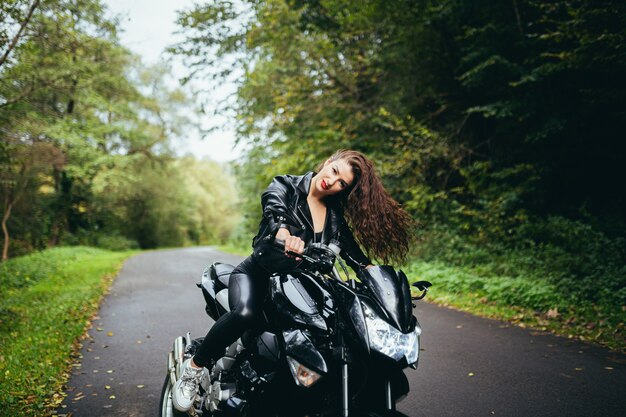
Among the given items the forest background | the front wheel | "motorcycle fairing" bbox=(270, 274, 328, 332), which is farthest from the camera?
the forest background

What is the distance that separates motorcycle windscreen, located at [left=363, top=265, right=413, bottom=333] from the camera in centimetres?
184

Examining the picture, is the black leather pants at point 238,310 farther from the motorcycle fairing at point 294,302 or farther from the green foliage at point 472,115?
the green foliage at point 472,115

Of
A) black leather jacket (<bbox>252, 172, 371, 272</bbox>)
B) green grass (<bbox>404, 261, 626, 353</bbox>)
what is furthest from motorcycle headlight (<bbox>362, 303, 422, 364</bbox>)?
green grass (<bbox>404, 261, 626, 353</bbox>)

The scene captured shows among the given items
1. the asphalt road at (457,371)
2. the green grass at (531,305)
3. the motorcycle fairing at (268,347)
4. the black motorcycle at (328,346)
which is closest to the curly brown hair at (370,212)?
the black motorcycle at (328,346)

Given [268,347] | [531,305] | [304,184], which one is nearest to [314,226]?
[304,184]

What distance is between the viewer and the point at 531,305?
257 inches

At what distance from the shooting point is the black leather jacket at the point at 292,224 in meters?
2.32

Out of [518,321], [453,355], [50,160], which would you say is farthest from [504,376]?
[50,160]

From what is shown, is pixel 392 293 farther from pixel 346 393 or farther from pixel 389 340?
pixel 346 393

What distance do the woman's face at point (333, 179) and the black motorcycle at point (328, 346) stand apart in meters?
0.37

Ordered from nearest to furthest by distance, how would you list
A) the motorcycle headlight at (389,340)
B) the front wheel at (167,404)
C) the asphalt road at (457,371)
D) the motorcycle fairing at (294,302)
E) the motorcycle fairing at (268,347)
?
1. the motorcycle headlight at (389,340)
2. the motorcycle fairing at (294,302)
3. the motorcycle fairing at (268,347)
4. the front wheel at (167,404)
5. the asphalt road at (457,371)

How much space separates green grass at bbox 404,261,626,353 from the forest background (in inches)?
1.4

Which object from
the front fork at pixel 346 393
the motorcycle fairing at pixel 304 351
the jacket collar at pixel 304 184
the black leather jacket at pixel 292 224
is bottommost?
the front fork at pixel 346 393

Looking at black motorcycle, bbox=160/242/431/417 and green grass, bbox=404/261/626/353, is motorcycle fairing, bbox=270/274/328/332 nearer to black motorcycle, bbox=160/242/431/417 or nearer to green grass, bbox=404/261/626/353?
black motorcycle, bbox=160/242/431/417
